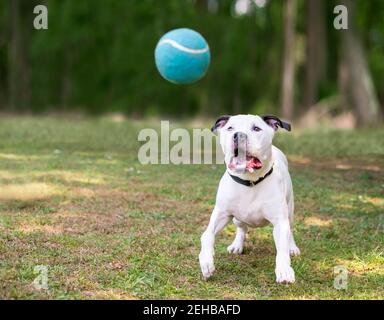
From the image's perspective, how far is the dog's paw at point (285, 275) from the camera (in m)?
4.76

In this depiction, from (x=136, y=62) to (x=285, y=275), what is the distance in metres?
20.8

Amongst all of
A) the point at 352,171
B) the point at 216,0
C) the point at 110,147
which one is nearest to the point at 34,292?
the point at 352,171

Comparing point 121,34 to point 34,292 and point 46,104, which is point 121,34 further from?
point 34,292

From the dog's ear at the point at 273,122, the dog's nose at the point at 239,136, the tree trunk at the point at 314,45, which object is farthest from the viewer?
the tree trunk at the point at 314,45

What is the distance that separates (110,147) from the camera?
11.9m

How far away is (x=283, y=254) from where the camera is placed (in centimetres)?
482

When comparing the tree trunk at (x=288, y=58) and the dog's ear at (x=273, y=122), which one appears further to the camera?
the tree trunk at (x=288, y=58)

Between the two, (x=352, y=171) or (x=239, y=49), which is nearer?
(x=352, y=171)

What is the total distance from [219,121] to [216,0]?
2654 cm

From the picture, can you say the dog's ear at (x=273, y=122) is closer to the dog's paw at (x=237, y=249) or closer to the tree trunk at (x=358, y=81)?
the dog's paw at (x=237, y=249)

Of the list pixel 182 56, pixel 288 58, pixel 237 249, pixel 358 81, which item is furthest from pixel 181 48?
Answer: pixel 288 58

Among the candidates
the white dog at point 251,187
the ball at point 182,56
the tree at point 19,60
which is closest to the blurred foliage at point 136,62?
the tree at point 19,60

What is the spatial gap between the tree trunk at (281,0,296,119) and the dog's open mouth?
16.0 metres
